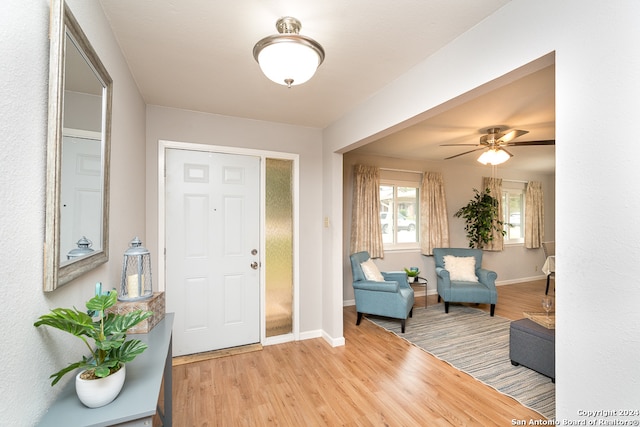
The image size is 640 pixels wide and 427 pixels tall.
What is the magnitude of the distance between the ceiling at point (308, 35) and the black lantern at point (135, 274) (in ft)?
4.17

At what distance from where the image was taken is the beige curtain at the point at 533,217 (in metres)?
6.44

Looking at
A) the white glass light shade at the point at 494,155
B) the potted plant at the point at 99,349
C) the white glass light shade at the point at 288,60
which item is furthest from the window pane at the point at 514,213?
the potted plant at the point at 99,349

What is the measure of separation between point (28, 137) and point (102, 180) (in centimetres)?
66

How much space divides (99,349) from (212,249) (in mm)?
2189

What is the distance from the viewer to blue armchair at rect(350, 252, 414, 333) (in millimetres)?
3682

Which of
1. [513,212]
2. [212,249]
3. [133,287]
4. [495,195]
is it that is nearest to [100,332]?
[133,287]

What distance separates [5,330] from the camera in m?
0.73

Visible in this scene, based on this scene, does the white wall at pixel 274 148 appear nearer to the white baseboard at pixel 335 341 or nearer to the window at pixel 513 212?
the white baseboard at pixel 335 341

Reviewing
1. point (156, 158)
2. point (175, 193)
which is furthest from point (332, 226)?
point (156, 158)

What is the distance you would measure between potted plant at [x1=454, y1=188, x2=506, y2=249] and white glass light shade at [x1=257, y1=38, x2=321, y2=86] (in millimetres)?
4887

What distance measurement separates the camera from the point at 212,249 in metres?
3.12

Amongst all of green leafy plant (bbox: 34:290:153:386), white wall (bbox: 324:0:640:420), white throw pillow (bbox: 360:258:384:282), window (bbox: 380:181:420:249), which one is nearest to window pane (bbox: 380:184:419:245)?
window (bbox: 380:181:420:249)

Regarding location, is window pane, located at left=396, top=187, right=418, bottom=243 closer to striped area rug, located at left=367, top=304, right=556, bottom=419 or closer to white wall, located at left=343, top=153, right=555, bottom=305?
white wall, located at left=343, top=153, right=555, bottom=305

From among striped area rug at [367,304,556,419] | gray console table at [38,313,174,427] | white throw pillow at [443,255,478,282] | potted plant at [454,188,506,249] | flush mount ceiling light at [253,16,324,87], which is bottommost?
striped area rug at [367,304,556,419]
